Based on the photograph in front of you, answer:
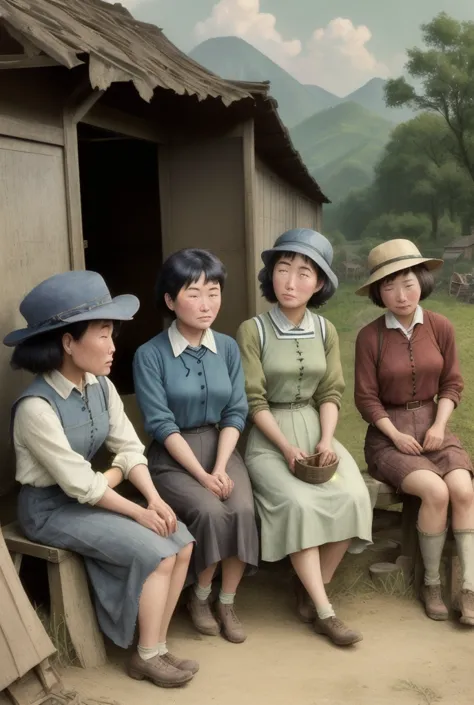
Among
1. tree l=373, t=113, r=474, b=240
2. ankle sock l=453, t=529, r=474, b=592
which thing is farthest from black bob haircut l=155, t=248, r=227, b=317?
tree l=373, t=113, r=474, b=240

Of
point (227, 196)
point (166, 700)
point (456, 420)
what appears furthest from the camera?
point (456, 420)

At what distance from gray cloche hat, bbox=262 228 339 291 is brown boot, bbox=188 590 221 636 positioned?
5.80ft

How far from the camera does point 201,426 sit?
3.73 metres

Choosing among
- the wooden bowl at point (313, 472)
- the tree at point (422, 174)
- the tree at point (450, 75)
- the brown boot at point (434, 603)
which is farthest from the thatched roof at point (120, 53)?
the tree at point (450, 75)

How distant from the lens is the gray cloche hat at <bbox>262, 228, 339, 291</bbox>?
379 cm

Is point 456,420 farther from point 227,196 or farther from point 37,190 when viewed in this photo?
point 37,190

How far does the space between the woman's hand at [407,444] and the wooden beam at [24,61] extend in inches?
99.2

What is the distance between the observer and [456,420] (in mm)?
9125

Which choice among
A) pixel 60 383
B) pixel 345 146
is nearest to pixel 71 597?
pixel 60 383

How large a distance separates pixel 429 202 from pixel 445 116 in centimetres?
225

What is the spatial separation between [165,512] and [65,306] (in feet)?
3.23

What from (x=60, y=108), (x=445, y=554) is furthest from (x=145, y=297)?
(x=445, y=554)

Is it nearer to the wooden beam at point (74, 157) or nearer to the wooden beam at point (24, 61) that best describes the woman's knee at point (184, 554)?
the wooden beam at point (74, 157)

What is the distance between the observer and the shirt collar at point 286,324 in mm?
3939
